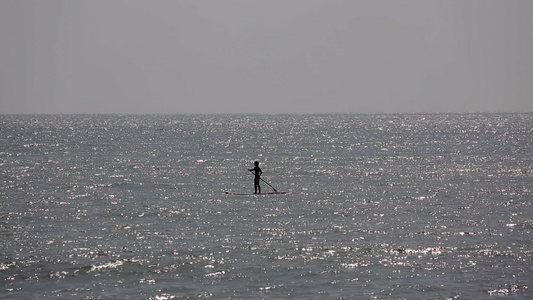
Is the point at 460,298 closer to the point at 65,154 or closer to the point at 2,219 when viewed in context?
the point at 2,219

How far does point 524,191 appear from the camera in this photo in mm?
60156

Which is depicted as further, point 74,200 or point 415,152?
point 415,152

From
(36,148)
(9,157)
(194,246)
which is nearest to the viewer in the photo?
(194,246)

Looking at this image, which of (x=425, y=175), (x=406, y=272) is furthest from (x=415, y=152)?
(x=406, y=272)

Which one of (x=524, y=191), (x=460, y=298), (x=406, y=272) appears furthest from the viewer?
(x=524, y=191)

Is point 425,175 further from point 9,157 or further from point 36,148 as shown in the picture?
point 36,148

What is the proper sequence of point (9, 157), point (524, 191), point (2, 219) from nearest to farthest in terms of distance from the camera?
1. point (2, 219)
2. point (524, 191)
3. point (9, 157)

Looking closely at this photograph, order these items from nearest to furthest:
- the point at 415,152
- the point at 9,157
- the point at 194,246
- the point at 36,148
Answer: the point at 194,246 → the point at 9,157 → the point at 415,152 → the point at 36,148

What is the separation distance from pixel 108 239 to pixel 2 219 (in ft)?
31.9

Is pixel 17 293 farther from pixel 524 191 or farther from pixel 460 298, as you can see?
pixel 524 191

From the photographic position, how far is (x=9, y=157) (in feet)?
335

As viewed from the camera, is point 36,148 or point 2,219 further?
point 36,148

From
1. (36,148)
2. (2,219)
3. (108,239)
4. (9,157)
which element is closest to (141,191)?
(2,219)

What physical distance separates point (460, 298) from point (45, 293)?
14039mm
